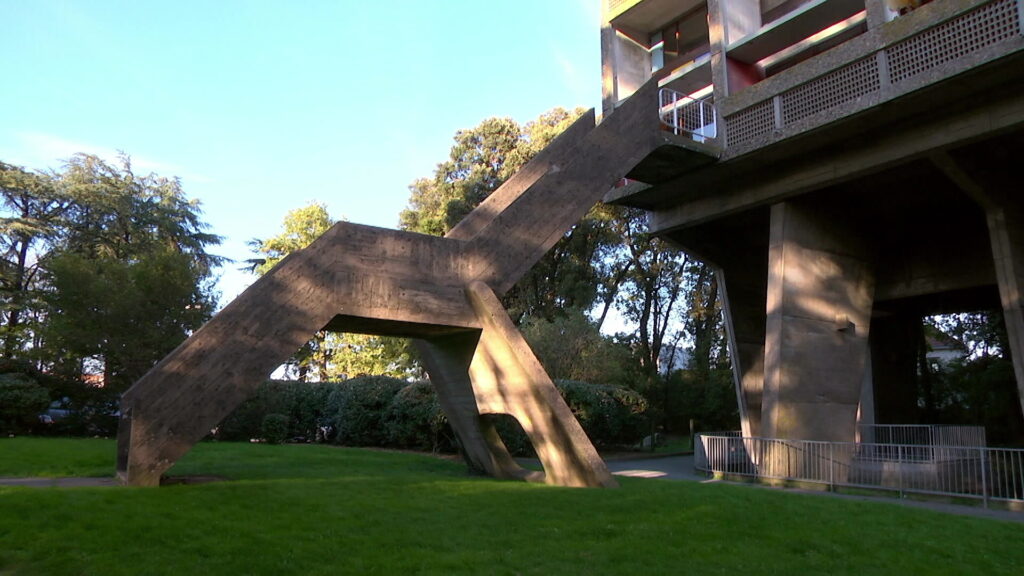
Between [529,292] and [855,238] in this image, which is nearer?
[855,238]

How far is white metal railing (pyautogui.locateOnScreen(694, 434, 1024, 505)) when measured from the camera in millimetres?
12859

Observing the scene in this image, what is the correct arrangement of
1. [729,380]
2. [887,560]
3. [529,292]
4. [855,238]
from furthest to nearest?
[529,292] < [729,380] < [855,238] < [887,560]

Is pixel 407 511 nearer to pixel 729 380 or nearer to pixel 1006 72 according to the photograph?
pixel 1006 72

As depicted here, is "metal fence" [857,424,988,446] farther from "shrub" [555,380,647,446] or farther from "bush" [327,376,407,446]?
"bush" [327,376,407,446]

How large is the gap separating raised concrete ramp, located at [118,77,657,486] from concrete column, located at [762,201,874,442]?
5322 millimetres

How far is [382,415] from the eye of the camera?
81.9 ft

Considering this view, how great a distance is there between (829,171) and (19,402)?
24261 mm

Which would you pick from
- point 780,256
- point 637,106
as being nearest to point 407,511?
point 637,106

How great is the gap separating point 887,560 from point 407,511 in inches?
203

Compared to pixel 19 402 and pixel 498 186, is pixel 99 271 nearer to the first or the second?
pixel 19 402

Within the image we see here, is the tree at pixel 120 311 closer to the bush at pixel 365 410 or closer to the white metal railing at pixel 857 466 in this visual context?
the bush at pixel 365 410

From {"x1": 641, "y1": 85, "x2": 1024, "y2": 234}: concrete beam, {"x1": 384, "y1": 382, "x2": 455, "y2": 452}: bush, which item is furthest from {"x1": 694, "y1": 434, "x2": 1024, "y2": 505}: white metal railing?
{"x1": 384, "y1": 382, "x2": 455, "y2": 452}: bush

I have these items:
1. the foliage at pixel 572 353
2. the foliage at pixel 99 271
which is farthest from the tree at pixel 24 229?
the foliage at pixel 572 353

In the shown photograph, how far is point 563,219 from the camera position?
14.0 m
